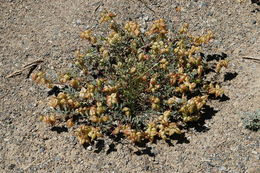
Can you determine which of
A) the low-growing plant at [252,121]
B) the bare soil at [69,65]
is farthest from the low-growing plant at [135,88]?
the low-growing plant at [252,121]

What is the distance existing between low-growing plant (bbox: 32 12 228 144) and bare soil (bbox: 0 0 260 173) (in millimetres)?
144

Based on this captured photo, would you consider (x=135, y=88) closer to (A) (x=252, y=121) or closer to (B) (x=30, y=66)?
(A) (x=252, y=121)

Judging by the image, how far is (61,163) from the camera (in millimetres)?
3875

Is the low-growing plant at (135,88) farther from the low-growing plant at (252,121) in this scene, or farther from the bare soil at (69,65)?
the low-growing plant at (252,121)

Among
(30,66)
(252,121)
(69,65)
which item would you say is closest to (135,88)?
(69,65)

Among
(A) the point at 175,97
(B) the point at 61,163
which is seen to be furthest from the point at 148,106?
(B) the point at 61,163

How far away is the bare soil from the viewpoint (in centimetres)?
384

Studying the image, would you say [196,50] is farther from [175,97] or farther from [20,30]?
[20,30]

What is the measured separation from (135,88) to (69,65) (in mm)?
837

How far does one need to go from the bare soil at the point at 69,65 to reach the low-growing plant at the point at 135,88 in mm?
144

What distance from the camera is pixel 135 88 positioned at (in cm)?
412

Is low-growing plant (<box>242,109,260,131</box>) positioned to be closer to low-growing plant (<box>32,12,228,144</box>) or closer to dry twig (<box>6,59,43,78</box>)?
low-growing plant (<box>32,12,228,144</box>)

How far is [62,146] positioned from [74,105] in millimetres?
350

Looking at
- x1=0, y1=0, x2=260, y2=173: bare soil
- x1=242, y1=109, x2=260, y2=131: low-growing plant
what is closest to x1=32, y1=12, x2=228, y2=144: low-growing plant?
x1=0, y1=0, x2=260, y2=173: bare soil
